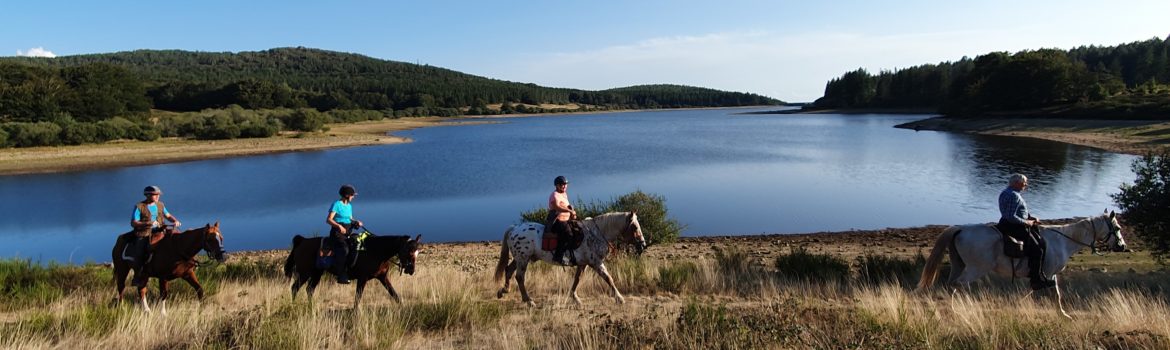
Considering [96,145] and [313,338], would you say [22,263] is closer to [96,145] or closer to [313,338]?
[313,338]

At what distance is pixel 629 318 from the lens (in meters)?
6.55

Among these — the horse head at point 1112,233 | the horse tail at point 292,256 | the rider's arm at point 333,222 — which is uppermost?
the rider's arm at point 333,222

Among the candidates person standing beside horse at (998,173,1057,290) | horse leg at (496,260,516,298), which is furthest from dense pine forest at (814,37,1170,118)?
horse leg at (496,260,516,298)

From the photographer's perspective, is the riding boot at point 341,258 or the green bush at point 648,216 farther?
the green bush at point 648,216

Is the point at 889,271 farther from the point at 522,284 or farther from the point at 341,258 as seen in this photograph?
the point at 341,258

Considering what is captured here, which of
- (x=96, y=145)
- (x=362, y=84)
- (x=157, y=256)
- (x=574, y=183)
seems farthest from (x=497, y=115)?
(x=157, y=256)

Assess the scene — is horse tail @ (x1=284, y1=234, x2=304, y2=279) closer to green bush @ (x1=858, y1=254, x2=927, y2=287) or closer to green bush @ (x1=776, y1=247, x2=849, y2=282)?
green bush @ (x1=776, y1=247, x2=849, y2=282)

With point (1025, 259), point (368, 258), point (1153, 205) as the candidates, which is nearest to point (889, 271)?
point (1025, 259)

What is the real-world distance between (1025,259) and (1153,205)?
4.08m

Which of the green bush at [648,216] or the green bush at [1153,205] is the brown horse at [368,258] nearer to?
the green bush at [648,216]

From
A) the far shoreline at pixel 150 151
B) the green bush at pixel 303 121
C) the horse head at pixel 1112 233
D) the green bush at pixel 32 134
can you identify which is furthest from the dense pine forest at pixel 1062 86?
the green bush at pixel 32 134

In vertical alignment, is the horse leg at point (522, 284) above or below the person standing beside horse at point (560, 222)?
below

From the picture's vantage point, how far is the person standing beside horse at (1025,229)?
7.70 meters

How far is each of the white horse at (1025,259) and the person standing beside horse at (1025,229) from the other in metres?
0.09
